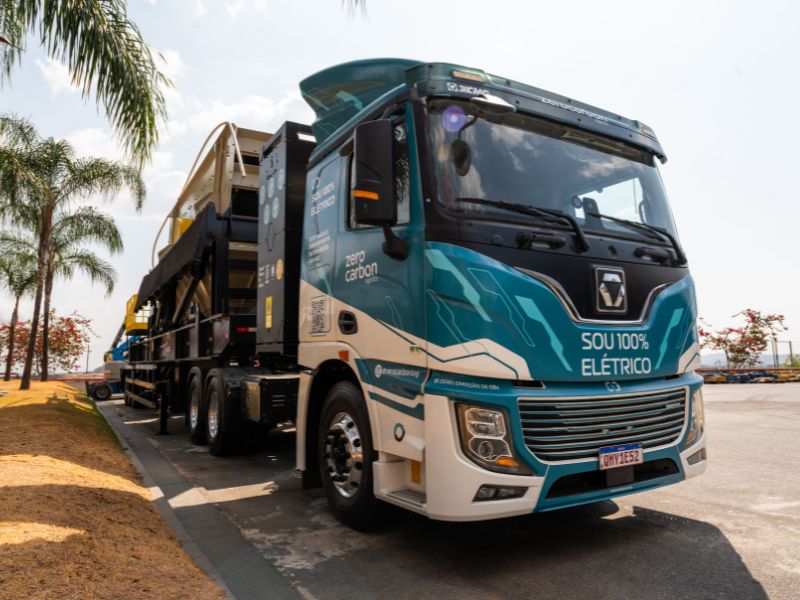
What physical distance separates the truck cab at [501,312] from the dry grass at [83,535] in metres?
1.28

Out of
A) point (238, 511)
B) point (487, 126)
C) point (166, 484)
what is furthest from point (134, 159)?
point (487, 126)

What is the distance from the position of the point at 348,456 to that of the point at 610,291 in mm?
2133

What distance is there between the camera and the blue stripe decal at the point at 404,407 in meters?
3.51

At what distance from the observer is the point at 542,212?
12.3 ft

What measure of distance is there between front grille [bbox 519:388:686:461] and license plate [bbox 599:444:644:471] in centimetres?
3

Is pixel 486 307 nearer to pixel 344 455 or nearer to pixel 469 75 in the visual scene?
pixel 469 75

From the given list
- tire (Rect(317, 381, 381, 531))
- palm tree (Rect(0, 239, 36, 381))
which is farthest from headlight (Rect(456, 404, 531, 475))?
palm tree (Rect(0, 239, 36, 381))

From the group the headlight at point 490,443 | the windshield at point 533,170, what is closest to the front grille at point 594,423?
the headlight at point 490,443

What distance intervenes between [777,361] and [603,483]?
965 inches

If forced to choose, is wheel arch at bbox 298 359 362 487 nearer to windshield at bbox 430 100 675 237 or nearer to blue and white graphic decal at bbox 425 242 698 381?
blue and white graphic decal at bbox 425 242 698 381

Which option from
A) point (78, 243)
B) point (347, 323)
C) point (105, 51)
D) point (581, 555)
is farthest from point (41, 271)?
point (581, 555)

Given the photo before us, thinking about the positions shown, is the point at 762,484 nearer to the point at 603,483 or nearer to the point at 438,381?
the point at 603,483

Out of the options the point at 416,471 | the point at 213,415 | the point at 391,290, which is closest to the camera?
the point at 416,471

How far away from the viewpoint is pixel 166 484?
6152 millimetres
